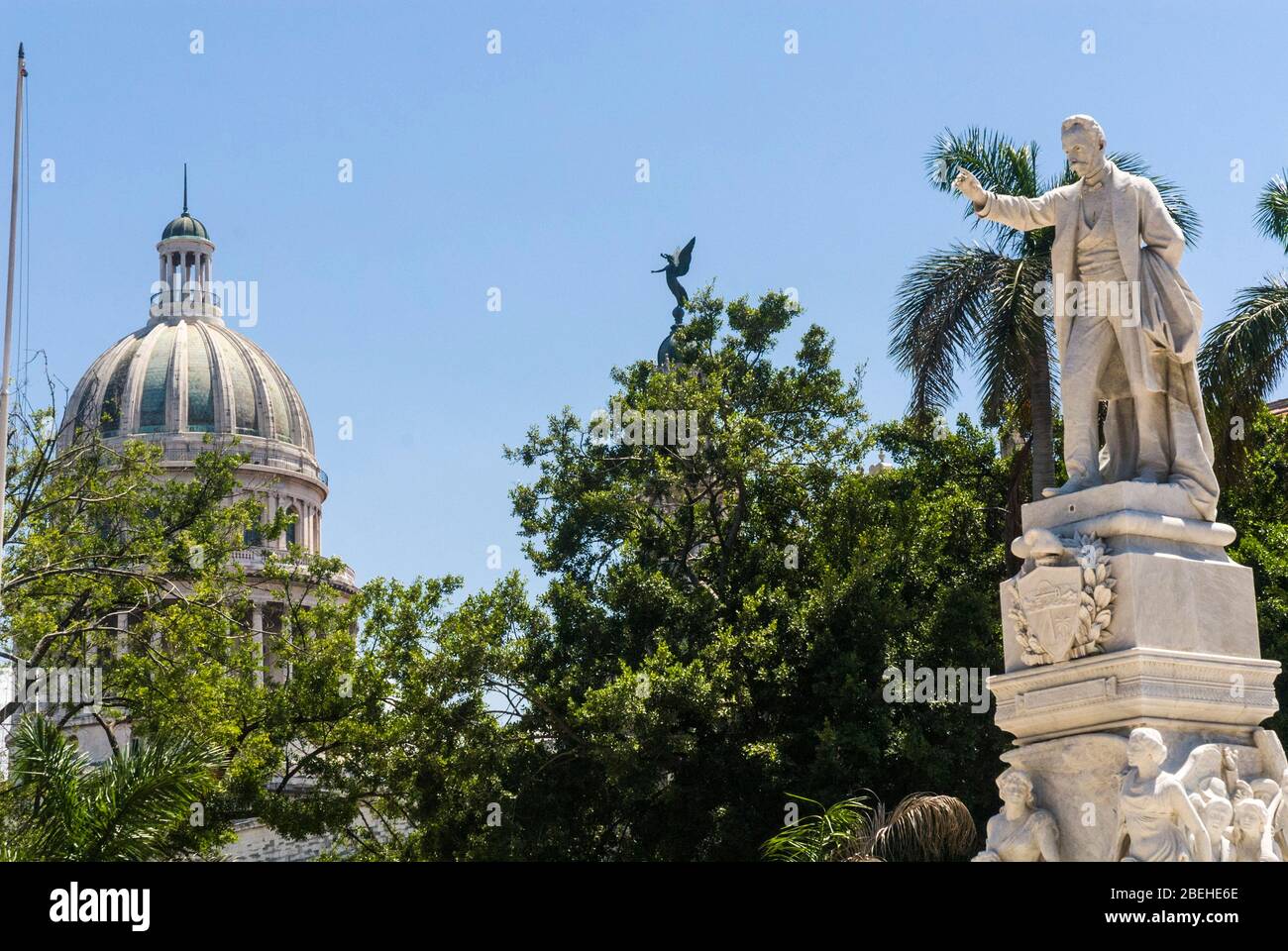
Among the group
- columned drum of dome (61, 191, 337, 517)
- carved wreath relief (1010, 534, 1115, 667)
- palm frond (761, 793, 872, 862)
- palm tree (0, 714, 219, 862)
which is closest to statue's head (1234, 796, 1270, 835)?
carved wreath relief (1010, 534, 1115, 667)

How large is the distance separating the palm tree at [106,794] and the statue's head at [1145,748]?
9935 mm

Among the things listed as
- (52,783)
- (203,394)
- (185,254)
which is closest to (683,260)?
(52,783)

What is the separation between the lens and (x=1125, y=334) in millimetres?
11070

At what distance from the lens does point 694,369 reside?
106 feet

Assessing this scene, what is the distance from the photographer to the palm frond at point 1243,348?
81.6 feet

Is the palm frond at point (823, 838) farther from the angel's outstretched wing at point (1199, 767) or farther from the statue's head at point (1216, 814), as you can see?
the statue's head at point (1216, 814)

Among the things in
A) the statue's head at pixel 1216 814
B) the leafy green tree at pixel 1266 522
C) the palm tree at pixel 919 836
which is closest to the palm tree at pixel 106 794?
the palm tree at pixel 919 836

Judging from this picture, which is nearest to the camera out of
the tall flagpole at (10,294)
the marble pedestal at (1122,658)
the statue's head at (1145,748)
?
the statue's head at (1145,748)

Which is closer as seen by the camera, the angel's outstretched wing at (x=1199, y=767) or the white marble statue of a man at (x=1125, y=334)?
the angel's outstretched wing at (x=1199, y=767)

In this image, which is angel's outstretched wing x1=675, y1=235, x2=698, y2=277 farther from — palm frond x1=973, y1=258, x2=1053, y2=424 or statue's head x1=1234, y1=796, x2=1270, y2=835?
statue's head x1=1234, y1=796, x2=1270, y2=835

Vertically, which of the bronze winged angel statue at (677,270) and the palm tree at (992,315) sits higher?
the bronze winged angel statue at (677,270)
